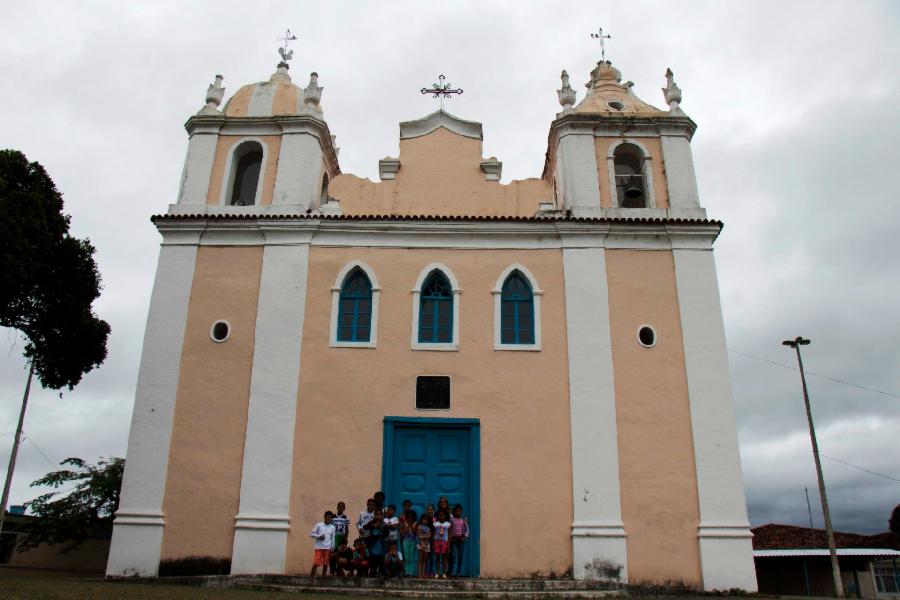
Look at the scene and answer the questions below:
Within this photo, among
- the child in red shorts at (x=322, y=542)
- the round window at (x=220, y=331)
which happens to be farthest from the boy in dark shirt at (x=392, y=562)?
the round window at (x=220, y=331)

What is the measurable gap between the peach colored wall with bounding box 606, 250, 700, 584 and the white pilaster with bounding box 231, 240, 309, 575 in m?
6.07

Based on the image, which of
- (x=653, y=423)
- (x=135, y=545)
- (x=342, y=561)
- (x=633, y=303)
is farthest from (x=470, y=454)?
(x=135, y=545)

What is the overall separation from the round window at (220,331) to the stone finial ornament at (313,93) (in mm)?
5425

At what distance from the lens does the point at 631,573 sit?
1222 cm

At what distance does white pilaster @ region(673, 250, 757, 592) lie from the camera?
12164mm

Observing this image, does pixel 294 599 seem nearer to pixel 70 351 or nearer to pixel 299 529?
pixel 299 529

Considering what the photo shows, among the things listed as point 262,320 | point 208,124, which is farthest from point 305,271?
point 208,124

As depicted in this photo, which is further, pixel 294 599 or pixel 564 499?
pixel 564 499

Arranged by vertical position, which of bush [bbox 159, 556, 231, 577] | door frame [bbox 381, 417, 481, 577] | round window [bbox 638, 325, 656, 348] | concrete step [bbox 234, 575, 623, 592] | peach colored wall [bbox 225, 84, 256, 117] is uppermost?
peach colored wall [bbox 225, 84, 256, 117]

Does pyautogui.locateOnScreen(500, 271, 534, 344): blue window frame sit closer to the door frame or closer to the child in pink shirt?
the door frame

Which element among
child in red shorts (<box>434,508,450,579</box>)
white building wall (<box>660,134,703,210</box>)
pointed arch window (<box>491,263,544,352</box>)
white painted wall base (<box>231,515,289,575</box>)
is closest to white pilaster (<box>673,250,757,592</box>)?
white building wall (<box>660,134,703,210</box>)

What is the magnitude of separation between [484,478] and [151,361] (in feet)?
22.1

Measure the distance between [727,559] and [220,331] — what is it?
10142 mm

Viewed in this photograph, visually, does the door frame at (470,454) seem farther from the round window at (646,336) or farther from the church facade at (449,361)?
the round window at (646,336)
